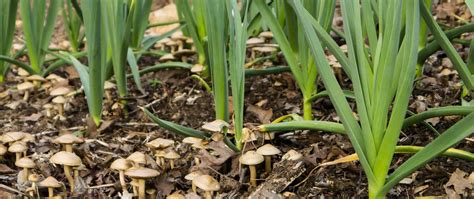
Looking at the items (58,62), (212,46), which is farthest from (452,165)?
(58,62)

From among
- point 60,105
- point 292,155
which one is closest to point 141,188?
point 292,155

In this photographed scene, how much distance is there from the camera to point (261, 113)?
9.11 feet

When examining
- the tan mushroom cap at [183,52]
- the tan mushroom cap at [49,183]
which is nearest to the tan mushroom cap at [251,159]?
the tan mushroom cap at [49,183]

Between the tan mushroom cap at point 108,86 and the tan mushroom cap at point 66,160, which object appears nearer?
the tan mushroom cap at point 66,160

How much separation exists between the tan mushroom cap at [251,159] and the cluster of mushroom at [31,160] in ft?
1.91

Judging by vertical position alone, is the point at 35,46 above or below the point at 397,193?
above

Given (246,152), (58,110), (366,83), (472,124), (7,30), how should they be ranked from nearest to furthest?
(472,124), (366,83), (246,152), (58,110), (7,30)

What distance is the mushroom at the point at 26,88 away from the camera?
3.25 meters

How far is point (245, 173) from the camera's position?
2307mm

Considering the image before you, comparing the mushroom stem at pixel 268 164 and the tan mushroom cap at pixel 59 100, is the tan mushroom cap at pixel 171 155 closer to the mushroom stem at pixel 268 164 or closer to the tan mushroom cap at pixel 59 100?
the mushroom stem at pixel 268 164

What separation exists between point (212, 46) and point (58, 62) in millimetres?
1334

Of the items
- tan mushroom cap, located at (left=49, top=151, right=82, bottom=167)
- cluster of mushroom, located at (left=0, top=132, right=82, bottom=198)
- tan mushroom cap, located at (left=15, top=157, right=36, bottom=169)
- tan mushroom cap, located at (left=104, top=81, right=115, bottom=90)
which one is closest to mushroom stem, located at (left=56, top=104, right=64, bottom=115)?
tan mushroom cap, located at (left=104, top=81, right=115, bottom=90)

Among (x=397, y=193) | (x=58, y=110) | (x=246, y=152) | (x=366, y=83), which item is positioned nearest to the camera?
(x=366, y=83)

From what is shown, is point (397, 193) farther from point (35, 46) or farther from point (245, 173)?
point (35, 46)
